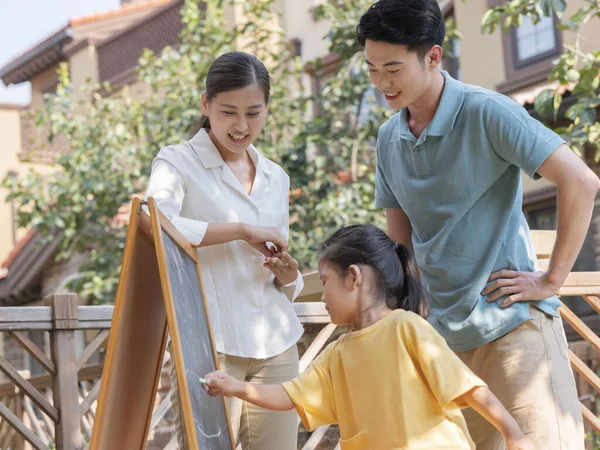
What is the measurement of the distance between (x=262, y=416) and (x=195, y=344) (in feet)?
1.74

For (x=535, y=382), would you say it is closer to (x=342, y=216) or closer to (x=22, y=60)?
(x=342, y=216)

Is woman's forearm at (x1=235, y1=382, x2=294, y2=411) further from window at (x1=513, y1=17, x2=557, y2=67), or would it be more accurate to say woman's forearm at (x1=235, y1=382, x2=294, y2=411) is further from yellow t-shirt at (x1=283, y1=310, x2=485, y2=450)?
window at (x1=513, y1=17, x2=557, y2=67)

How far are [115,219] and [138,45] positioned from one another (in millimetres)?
7294

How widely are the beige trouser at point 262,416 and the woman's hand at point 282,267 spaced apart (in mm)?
218

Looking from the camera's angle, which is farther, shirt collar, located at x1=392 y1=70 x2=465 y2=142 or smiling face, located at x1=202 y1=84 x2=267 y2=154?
smiling face, located at x1=202 y1=84 x2=267 y2=154

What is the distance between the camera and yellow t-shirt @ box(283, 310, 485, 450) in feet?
8.01

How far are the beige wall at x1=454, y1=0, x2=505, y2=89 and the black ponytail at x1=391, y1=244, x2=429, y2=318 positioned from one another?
901 cm

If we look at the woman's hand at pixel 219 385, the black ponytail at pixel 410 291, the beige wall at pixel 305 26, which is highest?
the beige wall at pixel 305 26

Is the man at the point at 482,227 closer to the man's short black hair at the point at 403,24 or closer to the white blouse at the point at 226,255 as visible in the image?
the man's short black hair at the point at 403,24

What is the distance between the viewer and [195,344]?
2393 millimetres

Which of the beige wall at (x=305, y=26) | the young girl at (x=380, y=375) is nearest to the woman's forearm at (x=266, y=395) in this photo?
the young girl at (x=380, y=375)

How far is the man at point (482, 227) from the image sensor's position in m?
2.60

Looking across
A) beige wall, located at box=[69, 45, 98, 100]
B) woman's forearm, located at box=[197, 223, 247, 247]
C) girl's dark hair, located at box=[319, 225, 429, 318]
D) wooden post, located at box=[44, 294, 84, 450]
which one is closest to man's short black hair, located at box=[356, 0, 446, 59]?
girl's dark hair, located at box=[319, 225, 429, 318]

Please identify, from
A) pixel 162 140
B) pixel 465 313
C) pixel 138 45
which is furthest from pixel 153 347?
pixel 138 45
